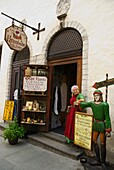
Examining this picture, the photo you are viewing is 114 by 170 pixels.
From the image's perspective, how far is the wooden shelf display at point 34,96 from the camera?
14.8 feet

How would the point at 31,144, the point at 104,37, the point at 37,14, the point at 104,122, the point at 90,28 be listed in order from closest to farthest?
the point at 104,122 < the point at 104,37 < the point at 90,28 < the point at 31,144 < the point at 37,14

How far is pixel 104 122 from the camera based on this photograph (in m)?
2.83

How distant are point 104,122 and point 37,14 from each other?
4428 millimetres

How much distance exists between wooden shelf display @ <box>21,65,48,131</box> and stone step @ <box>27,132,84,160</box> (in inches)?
14.0

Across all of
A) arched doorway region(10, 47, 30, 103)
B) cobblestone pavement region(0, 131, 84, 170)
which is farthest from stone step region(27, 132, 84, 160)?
arched doorway region(10, 47, 30, 103)

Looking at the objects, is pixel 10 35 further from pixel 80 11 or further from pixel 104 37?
pixel 104 37

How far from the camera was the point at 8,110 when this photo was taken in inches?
238

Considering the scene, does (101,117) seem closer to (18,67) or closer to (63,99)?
A: (63,99)

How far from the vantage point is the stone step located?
3353mm

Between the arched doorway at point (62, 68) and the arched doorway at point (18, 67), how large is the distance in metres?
1.32

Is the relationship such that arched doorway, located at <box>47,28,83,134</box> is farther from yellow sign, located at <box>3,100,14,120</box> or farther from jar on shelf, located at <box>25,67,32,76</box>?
yellow sign, located at <box>3,100,14,120</box>

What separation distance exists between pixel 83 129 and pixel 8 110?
378cm

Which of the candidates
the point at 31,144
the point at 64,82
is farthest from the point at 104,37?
the point at 31,144

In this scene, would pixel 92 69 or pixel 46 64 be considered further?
pixel 46 64
